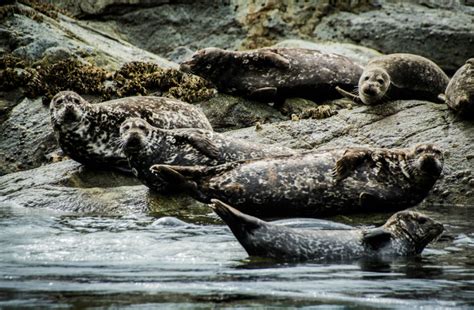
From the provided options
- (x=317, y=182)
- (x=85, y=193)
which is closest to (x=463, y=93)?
(x=317, y=182)

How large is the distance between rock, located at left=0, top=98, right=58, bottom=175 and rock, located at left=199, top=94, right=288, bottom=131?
90.4 inches

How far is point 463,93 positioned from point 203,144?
3.49 meters

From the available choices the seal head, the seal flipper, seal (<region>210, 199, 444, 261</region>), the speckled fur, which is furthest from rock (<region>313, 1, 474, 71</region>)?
the seal flipper

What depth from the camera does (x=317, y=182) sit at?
10438mm

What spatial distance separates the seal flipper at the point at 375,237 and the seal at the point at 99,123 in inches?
208

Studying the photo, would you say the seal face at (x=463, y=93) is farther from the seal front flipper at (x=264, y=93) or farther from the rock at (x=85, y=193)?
the rock at (x=85, y=193)

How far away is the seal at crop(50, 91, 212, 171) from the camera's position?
41.9 ft

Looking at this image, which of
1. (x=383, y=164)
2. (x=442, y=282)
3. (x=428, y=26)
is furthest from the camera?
(x=428, y=26)

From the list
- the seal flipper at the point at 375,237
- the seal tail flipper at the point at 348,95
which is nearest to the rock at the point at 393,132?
the seal tail flipper at the point at 348,95

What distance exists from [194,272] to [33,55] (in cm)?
1009

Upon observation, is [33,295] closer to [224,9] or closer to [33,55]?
[33,55]

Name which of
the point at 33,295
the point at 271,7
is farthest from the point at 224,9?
the point at 33,295

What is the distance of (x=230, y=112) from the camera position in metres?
14.7

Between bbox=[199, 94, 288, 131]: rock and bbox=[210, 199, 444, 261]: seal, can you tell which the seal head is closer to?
bbox=[199, 94, 288, 131]: rock
